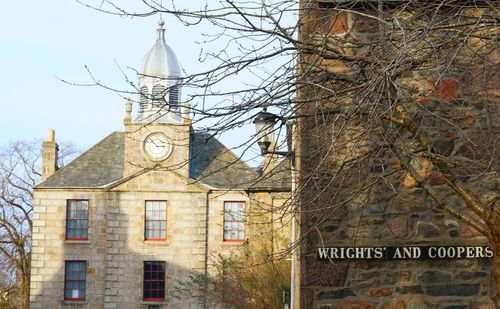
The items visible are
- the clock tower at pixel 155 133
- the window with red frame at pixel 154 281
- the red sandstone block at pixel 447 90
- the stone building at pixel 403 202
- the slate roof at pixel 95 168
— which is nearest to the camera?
the stone building at pixel 403 202

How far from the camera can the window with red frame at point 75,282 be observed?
4322cm

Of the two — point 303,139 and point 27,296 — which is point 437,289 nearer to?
point 303,139

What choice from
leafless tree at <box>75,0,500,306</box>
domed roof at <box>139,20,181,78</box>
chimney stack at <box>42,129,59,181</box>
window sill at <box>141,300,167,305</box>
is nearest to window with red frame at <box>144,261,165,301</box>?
window sill at <box>141,300,167,305</box>

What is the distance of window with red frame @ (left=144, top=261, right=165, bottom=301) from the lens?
42.6 meters

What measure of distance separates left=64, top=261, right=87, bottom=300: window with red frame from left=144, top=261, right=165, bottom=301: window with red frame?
271 centimetres

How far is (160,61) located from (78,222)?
811 centimetres

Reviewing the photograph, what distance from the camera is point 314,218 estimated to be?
1059 cm

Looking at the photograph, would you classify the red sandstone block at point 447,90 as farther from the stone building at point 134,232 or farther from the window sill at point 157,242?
the window sill at point 157,242

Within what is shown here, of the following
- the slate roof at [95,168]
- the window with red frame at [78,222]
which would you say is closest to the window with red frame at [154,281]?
the window with red frame at [78,222]

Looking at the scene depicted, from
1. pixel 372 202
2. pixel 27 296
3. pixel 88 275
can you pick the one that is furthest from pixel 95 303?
→ pixel 372 202

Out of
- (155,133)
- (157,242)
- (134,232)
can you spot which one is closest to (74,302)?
(134,232)

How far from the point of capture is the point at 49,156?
1844 inches

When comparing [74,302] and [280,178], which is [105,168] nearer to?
[74,302]

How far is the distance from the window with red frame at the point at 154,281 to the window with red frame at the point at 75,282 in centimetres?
271
